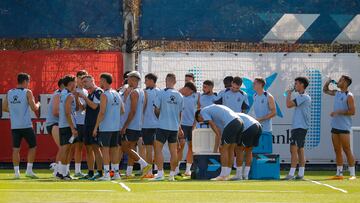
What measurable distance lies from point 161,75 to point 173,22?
1.29 m

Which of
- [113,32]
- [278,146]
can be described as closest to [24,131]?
[113,32]

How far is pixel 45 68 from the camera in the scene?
25219 mm

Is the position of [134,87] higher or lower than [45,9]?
lower

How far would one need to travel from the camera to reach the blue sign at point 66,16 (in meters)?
25.1

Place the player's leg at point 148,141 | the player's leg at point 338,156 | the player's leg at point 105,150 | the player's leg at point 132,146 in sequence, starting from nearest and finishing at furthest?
the player's leg at point 105,150 → the player's leg at point 132,146 → the player's leg at point 148,141 → the player's leg at point 338,156

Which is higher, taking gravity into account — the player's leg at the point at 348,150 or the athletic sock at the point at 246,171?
the player's leg at the point at 348,150

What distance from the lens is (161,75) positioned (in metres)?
25.5

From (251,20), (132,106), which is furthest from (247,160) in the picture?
(251,20)

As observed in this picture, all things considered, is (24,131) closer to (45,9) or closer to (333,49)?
(45,9)

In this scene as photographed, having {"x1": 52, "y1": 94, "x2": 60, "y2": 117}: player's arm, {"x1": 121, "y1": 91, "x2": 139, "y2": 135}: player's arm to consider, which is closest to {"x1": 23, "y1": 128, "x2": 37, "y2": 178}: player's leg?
{"x1": 52, "y1": 94, "x2": 60, "y2": 117}: player's arm

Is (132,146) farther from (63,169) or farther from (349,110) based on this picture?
(349,110)

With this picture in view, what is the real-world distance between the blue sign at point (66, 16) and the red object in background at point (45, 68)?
1.77 ft

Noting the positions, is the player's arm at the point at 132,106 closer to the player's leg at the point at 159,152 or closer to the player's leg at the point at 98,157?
the player's leg at the point at 159,152

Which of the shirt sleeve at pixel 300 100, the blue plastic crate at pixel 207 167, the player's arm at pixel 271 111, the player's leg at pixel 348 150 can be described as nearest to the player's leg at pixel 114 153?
the blue plastic crate at pixel 207 167
